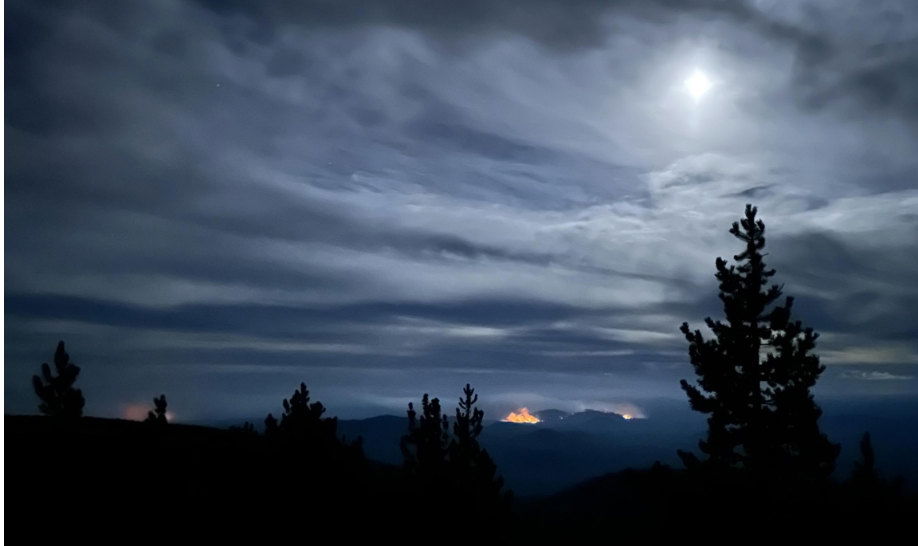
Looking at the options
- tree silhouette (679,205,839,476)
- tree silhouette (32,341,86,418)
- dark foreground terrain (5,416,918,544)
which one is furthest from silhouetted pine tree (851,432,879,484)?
tree silhouette (32,341,86,418)

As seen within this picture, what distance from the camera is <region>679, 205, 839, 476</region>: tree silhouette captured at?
28.8 meters

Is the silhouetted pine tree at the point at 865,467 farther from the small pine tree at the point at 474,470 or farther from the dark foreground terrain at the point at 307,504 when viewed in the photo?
the small pine tree at the point at 474,470

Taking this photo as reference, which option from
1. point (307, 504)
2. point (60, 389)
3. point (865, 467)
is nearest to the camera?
point (307, 504)

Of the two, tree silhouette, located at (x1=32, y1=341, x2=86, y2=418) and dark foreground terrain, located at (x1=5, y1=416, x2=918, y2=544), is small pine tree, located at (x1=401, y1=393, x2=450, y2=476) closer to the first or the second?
dark foreground terrain, located at (x1=5, y1=416, x2=918, y2=544)

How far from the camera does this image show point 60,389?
125ft

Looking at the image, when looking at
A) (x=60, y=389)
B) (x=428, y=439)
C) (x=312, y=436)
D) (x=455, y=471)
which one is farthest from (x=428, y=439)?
(x=60, y=389)

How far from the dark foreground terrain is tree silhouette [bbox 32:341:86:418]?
67.6ft

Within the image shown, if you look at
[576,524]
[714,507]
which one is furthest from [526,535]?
[714,507]

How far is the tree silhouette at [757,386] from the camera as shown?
94.4ft

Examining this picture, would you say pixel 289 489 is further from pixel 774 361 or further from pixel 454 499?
pixel 774 361

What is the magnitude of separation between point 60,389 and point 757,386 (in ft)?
138

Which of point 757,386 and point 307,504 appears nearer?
point 307,504

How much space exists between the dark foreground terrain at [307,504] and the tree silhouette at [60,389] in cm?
2061

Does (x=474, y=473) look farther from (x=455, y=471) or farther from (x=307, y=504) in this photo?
(x=307, y=504)
